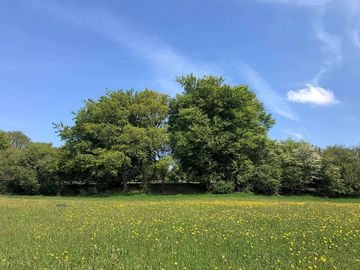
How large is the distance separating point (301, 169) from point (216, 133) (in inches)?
582

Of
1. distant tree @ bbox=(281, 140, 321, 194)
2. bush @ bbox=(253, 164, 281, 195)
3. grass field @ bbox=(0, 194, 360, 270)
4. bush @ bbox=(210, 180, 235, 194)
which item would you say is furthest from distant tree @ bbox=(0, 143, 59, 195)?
grass field @ bbox=(0, 194, 360, 270)

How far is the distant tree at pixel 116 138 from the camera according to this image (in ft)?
180

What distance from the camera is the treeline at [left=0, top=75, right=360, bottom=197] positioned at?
5650cm

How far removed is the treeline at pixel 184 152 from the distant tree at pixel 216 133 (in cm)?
16

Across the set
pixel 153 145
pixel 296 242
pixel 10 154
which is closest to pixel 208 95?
pixel 153 145

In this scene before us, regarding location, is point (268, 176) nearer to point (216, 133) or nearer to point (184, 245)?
point (216, 133)

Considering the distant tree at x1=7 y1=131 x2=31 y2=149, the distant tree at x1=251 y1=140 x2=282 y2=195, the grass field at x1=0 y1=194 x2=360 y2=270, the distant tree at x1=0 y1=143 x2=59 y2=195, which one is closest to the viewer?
the grass field at x1=0 y1=194 x2=360 y2=270

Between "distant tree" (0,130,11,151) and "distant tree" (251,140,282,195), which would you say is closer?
"distant tree" (251,140,282,195)

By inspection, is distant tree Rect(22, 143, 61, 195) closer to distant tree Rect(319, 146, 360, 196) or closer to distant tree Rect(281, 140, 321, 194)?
distant tree Rect(281, 140, 321, 194)

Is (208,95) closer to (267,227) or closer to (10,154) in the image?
(10,154)

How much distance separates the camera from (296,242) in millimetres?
11797

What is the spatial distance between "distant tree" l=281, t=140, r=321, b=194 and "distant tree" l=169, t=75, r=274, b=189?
16.7 feet

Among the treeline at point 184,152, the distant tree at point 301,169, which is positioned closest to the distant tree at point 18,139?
the treeline at point 184,152

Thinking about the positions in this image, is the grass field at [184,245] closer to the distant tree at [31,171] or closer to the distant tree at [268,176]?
the distant tree at [268,176]
